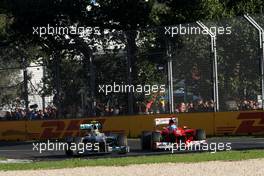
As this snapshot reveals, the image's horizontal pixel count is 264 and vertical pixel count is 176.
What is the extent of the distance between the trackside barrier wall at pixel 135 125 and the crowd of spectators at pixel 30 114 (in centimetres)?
21

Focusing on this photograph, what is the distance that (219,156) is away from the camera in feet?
61.2

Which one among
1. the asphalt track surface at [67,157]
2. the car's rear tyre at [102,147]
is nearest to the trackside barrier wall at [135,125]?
the asphalt track surface at [67,157]

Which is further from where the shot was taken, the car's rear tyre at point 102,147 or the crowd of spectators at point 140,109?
the crowd of spectators at point 140,109

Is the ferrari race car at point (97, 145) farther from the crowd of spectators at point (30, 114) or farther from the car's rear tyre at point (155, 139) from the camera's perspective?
the crowd of spectators at point (30, 114)

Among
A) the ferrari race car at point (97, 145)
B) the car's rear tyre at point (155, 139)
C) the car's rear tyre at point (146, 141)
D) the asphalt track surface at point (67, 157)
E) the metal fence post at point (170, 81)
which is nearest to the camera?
the asphalt track surface at point (67, 157)

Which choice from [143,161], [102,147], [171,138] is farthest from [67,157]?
[143,161]

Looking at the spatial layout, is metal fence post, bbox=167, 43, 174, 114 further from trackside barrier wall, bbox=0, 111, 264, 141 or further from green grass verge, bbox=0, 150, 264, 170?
green grass verge, bbox=0, 150, 264, 170

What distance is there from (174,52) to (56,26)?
8.94 meters

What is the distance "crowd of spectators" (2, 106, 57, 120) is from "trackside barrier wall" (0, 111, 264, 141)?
21 cm

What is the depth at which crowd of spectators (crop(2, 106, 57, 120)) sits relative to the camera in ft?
106

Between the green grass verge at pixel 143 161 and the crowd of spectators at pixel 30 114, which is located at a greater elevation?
the crowd of spectators at pixel 30 114

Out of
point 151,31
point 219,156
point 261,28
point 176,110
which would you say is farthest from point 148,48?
point 219,156

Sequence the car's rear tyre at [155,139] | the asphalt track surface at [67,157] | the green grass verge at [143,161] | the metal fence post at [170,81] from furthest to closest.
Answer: the metal fence post at [170,81], the car's rear tyre at [155,139], the asphalt track surface at [67,157], the green grass verge at [143,161]

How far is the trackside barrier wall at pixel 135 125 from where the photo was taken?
28.8m
